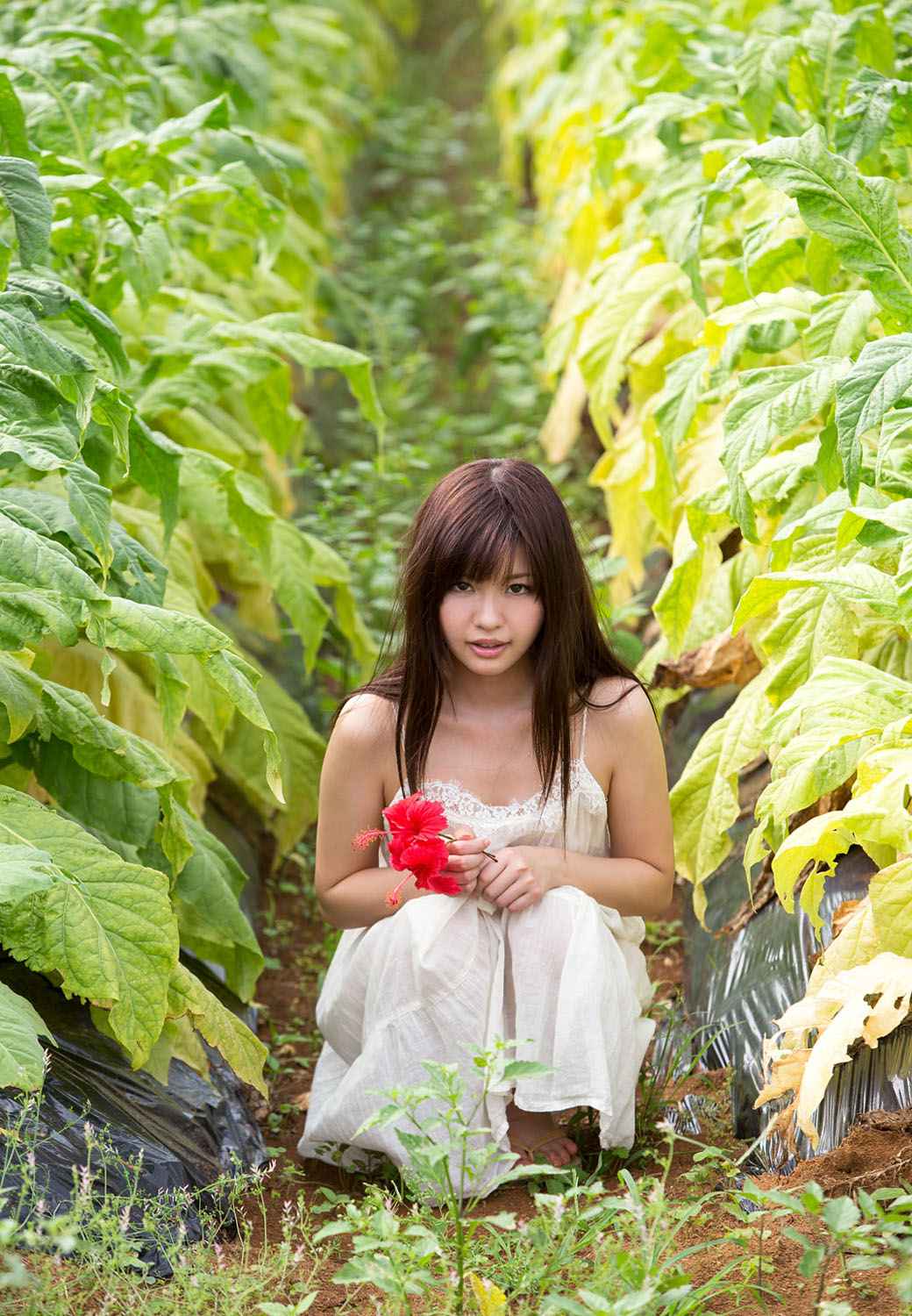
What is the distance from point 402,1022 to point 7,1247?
2.19ft

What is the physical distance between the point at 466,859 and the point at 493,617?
1.17ft

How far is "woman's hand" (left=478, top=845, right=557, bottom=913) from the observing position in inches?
77.3

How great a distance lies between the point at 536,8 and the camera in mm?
7121

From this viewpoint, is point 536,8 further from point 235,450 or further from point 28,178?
point 28,178

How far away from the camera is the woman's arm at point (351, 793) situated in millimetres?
2143

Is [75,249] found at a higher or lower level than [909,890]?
higher

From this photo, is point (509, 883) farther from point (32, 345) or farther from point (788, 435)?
point (32, 345)

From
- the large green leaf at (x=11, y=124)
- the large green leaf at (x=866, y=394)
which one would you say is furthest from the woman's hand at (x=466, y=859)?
the large green leaf at (x=11, y=124)

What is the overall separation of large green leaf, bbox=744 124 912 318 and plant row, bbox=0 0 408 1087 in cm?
Answer: 94

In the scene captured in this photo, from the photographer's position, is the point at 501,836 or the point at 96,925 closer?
the point at 96,925

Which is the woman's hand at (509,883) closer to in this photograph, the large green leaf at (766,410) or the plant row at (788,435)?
the plant row at (788,435)

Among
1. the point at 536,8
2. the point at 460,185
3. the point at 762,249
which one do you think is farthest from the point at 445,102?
the point at 762,249

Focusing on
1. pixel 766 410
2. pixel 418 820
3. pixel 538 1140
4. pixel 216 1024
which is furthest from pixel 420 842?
pixel 766 410

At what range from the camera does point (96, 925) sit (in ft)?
5.45
